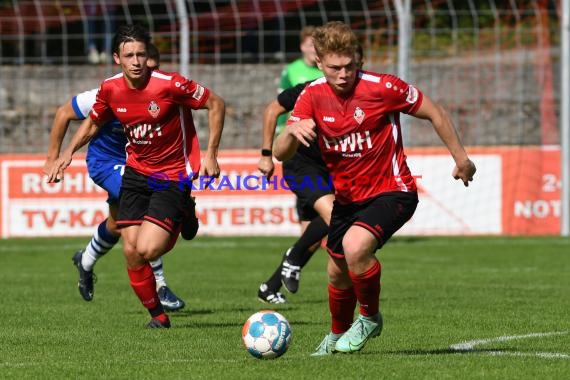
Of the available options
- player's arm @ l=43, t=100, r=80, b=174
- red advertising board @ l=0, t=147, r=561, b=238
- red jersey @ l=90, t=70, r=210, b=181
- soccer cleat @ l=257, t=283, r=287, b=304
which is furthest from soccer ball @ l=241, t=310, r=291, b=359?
red advertising board @ l=0, t=147, r=561, b=238

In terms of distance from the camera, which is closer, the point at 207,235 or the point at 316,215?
the point at 316,215

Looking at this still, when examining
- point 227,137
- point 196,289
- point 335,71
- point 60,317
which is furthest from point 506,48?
point 335,71

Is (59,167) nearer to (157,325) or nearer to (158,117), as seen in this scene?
(158,117)

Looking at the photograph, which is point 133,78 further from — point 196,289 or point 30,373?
point 196,289

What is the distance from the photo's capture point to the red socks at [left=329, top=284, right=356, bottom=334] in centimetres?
737

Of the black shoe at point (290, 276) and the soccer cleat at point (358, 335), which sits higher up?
the soccer cleat at point (358, 335)

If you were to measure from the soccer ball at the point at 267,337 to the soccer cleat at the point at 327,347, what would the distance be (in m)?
0.30

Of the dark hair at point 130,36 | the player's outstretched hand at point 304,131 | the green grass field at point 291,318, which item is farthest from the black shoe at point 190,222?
the player's outstretched hand at point 304,131

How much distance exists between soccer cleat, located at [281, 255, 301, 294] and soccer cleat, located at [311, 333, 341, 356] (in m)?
2.95

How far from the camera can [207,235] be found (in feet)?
58.4

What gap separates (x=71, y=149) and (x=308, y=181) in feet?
7.71

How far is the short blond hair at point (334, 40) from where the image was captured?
271 inches

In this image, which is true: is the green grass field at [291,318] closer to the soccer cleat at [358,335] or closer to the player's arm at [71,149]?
the soccer cleat at [358,335]

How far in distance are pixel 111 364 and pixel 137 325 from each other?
201 centimetres
